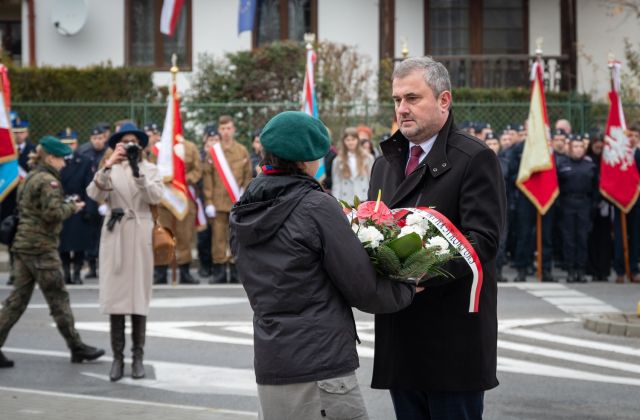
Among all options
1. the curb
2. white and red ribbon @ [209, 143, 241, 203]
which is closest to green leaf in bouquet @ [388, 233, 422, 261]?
the curb

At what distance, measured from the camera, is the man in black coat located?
5234 millimetres

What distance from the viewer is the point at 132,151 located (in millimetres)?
10242

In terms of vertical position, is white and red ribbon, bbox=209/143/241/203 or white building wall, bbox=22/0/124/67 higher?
white building wall, bbox=22/0/124/67

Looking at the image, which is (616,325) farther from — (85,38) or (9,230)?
(85,38)

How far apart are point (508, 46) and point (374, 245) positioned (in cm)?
2546

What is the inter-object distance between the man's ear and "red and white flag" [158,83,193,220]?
12.0m

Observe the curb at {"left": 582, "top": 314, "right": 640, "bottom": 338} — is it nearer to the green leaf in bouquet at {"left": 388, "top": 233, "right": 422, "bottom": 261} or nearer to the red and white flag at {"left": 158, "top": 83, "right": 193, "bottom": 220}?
the red and white flag at {"left": 158, "top": 83, "right": 193, "bottom": 220}

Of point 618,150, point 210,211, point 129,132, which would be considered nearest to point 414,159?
point 129,132

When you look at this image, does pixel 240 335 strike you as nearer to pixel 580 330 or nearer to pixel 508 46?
pixel 580 330

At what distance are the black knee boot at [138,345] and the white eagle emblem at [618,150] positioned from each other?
9313mm

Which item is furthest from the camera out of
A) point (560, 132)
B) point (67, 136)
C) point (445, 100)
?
point (67, 136)

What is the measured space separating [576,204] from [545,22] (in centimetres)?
1282

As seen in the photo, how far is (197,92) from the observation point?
2620 centimetres

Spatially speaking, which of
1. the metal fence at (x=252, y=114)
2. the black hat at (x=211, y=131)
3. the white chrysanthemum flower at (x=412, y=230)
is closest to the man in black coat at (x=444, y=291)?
the white chrysanthemum flower at (x=412, y=230)
